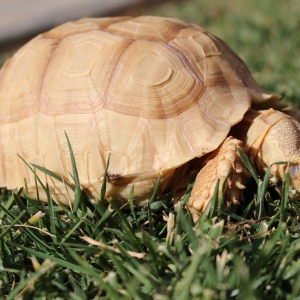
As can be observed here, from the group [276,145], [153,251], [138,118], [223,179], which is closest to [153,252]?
[153,251]

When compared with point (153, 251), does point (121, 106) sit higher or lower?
higher

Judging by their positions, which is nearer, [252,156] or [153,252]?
[153,252]

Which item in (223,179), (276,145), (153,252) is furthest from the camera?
(276,145)

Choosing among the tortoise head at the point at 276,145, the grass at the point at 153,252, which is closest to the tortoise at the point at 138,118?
the tortoise head at the point at 276,145

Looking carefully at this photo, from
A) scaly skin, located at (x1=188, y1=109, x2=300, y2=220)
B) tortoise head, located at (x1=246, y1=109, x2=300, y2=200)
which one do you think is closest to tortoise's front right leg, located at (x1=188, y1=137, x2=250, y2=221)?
scaly skin, located at (x1=188, y1=109, x2=300, y2=220)

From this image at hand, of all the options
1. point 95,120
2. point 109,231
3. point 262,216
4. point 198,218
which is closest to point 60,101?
point 95,120

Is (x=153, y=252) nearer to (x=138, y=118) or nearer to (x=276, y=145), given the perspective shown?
(x=138, y=118)

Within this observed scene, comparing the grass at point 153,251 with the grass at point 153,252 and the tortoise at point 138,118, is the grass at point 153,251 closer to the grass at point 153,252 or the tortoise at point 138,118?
the grass at point 153,252
